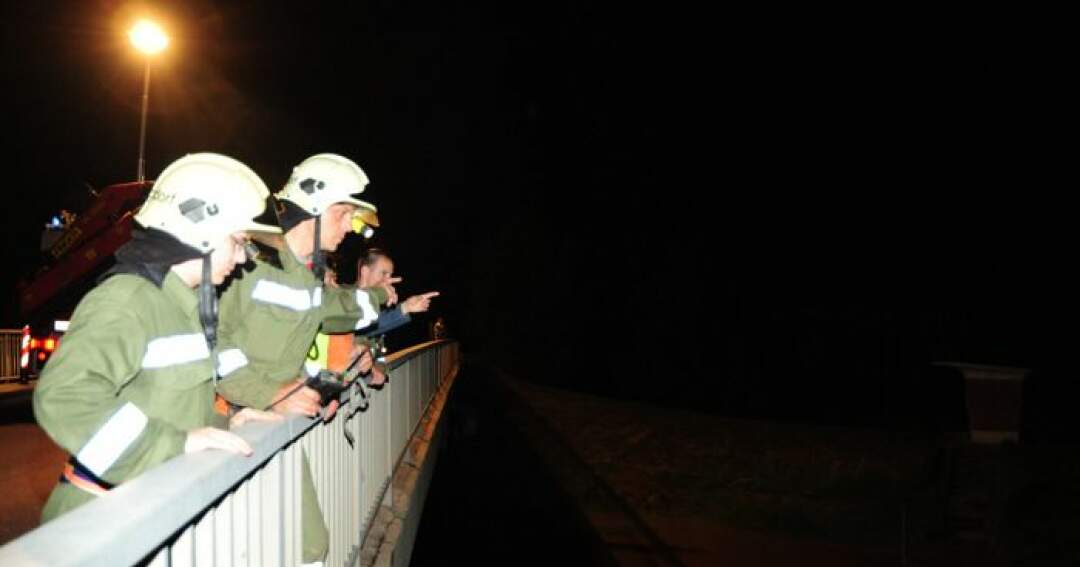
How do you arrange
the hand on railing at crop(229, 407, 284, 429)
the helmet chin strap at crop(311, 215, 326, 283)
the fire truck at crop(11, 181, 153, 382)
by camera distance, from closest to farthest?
the hand on railing at crop(229, 407, 284, 429) → the helmet chin strap at crop(311, 215, 326, 283) → the fire truck at crop(11, 181, 153, 382)

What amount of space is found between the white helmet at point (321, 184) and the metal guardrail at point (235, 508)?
1.01 metres

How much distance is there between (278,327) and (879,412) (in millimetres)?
19442

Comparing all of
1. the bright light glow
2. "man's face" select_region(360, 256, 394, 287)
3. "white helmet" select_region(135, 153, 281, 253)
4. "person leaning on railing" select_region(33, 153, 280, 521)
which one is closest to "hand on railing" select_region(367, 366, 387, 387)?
"man's face" select_region(360, 256, 394, 287)

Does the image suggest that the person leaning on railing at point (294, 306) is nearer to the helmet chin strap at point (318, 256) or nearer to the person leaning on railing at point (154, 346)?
the helmet chin strap at point (318, 256)

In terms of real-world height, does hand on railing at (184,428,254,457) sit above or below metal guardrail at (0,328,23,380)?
above

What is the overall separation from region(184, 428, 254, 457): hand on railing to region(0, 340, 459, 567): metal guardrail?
35mm

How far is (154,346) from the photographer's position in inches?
88.8

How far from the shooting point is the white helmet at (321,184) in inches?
151

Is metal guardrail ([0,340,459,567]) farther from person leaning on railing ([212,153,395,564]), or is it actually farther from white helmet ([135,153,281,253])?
white helmet ([135,153,281,253])

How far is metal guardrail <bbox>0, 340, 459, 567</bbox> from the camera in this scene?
1.19m

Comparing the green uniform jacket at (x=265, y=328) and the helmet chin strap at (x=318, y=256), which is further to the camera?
the helmet chin strap at (x=318, y=256)

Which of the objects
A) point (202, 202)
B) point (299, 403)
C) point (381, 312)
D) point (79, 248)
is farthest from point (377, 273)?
point (79, 248)

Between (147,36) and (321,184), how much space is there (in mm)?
12665

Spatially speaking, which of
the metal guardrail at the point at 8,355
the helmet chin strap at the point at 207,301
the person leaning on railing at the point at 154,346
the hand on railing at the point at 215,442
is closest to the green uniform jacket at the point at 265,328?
the person leaning on railing at the point at 154,346
